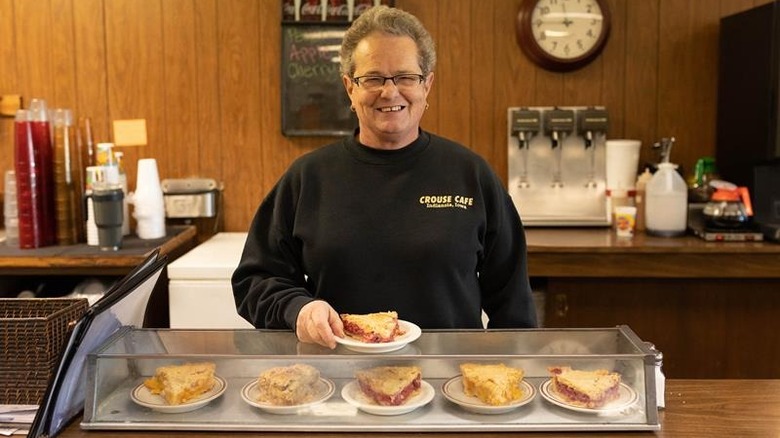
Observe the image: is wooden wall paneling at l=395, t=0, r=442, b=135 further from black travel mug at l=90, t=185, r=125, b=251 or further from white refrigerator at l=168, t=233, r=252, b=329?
black travel mug at l=90, t=185, r=125, b=251

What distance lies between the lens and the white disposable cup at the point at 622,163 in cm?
339

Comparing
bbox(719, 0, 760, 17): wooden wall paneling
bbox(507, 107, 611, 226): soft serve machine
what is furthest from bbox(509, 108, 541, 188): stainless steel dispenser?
bbox(719, 0, 760, 17): wooden wall paneling

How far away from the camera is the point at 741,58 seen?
127 inches

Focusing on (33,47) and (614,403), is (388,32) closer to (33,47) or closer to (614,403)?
(614,403)

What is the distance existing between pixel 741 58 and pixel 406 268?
2150 mm

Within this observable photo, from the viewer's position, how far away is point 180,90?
11.5ft

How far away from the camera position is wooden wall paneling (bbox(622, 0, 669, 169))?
11.3ft

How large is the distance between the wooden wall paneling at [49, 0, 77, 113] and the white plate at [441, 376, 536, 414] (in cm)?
271

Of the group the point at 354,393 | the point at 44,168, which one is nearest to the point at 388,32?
the point at 354,393

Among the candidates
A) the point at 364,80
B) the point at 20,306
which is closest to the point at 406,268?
the point at 364,80

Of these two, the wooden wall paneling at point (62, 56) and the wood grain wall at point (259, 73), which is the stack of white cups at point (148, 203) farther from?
the wooden wall paneling at point (62, 56)

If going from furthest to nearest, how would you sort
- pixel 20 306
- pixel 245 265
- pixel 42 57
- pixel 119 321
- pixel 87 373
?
pixel 42 57
pixel 245 265
pixel 20 306
pixel 119 321
pixel 87 373

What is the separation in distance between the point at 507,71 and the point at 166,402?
8.22ft

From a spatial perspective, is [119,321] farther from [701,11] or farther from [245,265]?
[701,11]
